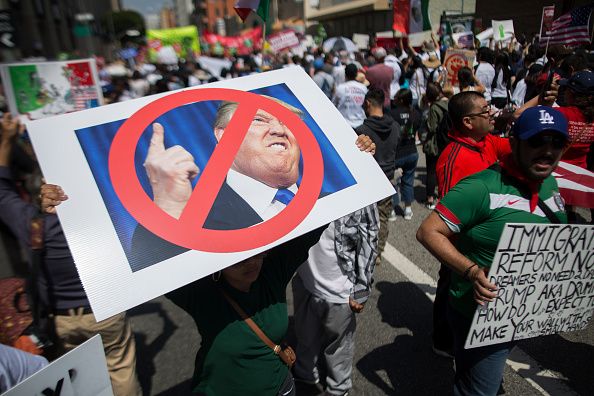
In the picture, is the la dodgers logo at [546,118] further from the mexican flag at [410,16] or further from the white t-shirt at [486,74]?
the mexican flag at [410,16]

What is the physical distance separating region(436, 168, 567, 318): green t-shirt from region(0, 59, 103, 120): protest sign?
3.88m

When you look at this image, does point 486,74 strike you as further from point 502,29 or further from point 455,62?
point 502,29

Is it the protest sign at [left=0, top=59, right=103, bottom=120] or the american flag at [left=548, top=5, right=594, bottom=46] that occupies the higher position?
the american flag at [left=548, top=5, right=594, bottom=46]

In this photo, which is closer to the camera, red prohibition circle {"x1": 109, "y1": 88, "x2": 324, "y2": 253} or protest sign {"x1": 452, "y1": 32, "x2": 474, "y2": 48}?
red prohibition circle {"x1": 109, "y1": 88, "x2": 324, "y2": 253}

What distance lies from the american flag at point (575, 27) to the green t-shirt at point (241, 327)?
6.96m

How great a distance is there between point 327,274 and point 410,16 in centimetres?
1114

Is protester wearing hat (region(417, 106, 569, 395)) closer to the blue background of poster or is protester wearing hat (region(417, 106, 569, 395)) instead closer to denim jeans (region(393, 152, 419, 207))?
the blue background of poster

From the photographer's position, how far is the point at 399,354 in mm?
2932

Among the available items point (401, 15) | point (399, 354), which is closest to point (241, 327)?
point (399, 354)

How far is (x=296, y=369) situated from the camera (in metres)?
2.66

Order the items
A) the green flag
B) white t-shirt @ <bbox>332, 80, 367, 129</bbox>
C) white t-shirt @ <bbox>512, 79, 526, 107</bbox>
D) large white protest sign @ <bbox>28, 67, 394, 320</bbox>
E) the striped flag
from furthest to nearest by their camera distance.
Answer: white t-shirt @ <bbox>512, 79, 526, 107</bbox>, white t-shirt @ <bbox>332, 80, 367, 129</bbox>, the green flag, the striped flag, large white protest sign @ <bbox>28, 67, 394, 320</bbox>

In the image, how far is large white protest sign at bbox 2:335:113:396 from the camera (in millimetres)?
996

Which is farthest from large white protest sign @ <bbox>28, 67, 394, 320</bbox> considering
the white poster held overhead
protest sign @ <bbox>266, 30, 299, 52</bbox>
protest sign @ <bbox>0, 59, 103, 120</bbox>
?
the white poster held overhead

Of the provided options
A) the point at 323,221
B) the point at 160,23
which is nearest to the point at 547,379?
the point at 323,221
